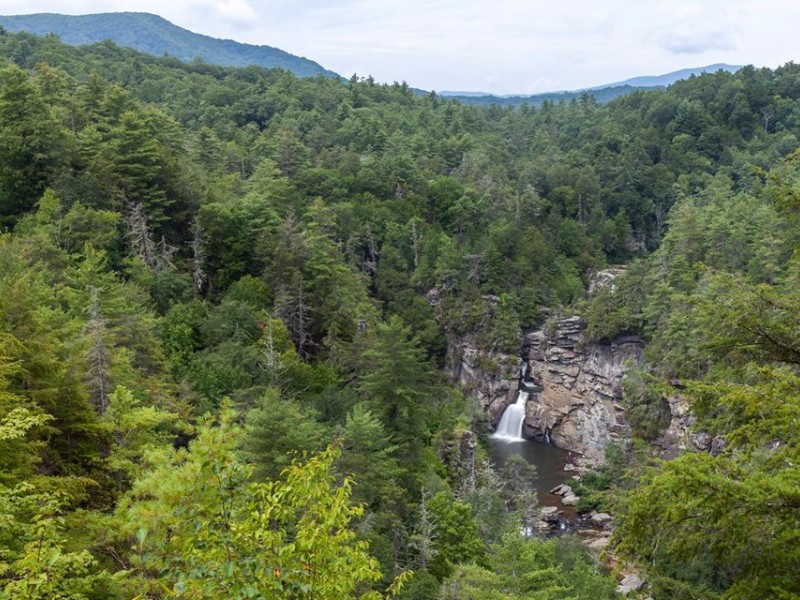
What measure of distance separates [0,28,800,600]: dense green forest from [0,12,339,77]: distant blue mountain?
312ft

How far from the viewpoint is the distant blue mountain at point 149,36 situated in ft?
486

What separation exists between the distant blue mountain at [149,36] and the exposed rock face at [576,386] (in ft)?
396

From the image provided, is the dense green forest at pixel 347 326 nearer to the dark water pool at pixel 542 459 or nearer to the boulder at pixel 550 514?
the boulder at pixel 550 514

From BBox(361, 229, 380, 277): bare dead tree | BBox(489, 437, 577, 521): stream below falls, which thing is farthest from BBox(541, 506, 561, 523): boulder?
BBox(361, 229, 380, 277): bare dead tree

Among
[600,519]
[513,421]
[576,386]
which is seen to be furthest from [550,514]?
[576,386]

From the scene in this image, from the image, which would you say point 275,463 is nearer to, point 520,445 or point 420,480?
point 420,480

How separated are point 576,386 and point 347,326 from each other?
16.7 metres

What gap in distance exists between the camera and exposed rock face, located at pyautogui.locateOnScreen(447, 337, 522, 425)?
3944 cm

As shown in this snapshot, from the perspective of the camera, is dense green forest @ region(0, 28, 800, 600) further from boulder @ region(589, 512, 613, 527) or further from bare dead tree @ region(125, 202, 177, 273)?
boulder @ region(589, 512, 613, 527)

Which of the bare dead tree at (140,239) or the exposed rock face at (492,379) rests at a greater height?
the bare dead tree at (140,239)

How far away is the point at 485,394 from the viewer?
39844 millimetres

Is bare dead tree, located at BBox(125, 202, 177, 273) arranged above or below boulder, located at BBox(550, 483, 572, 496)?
above

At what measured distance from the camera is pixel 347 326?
94.9 ft

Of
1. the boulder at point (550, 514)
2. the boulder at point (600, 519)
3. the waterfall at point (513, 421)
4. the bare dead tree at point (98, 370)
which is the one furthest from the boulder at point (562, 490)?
the bare dead tree at point (98, 370)
